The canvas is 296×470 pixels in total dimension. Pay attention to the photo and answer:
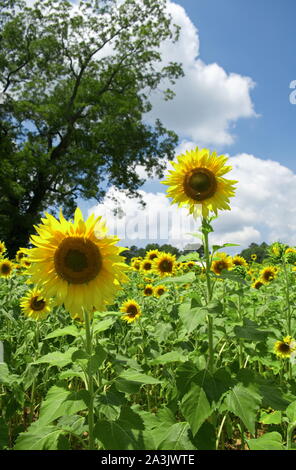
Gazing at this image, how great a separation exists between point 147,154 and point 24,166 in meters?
8.78

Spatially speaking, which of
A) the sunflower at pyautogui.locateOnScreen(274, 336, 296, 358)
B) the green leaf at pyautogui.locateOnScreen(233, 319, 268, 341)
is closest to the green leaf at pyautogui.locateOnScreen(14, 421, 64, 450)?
the green leaf at pyautogui.locateOnScreen(233, 319, 268, 341)

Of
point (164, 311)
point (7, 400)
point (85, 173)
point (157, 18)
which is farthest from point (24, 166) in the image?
point (7, 400)

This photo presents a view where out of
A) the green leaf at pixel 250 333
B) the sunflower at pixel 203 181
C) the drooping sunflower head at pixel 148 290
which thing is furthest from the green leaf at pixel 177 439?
the drooping sunflower head at pixel 148 290

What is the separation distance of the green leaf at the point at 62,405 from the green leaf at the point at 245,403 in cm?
70

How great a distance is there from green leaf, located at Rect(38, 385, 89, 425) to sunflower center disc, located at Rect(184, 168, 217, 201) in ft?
5.02

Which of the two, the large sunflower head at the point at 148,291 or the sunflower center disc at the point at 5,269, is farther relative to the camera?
the large sunflower head at the point at 148,291

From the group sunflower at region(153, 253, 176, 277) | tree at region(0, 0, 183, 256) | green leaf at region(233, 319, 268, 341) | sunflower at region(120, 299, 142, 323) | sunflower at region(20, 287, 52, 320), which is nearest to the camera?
green leaf at region(233, 319, 268, 341)

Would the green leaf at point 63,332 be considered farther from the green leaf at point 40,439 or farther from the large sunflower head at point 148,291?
the large sunflower head at point 148,291

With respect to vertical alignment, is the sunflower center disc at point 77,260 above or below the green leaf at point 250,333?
above

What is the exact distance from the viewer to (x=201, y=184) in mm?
2752

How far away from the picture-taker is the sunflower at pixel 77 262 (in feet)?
6.31

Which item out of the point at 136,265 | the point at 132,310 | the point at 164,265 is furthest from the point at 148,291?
the point at 136,265

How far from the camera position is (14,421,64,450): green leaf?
1694mm

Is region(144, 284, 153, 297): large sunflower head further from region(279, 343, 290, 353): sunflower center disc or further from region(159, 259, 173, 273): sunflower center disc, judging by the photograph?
region(279, 343, 290, 353): sunflower center disc
